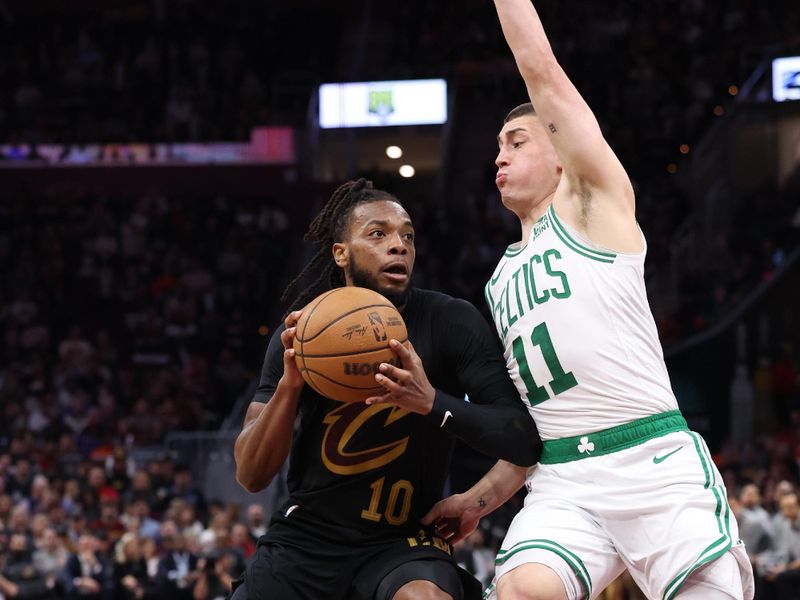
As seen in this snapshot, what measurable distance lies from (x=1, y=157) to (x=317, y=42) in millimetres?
6456

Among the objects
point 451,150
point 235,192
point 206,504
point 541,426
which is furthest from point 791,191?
point 541,426

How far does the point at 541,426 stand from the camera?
434 centimetres

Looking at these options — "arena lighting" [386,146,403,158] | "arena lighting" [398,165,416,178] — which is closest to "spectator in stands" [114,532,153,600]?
"arena lighting" [386,146,403,158]

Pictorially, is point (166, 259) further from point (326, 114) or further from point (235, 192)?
point (326, 114)

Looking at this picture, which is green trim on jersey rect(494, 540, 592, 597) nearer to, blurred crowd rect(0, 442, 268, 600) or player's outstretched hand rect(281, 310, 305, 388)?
player's outstretched hand rect(281, 310, 305, 388)

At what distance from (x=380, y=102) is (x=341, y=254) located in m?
15.6

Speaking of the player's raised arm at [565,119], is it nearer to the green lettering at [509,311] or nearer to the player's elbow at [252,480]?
the green lettering at [509,311]

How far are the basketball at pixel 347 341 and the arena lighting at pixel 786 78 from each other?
1388cm

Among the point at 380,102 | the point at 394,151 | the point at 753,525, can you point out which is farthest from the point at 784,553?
the point at 394,151

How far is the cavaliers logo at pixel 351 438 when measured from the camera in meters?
4.53

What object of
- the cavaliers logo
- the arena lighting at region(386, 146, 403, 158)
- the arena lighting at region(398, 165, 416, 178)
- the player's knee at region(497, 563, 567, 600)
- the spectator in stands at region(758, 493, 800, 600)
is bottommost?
the spectator in stands at region(758, 493, 800, 600)

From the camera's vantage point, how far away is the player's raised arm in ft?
13.8

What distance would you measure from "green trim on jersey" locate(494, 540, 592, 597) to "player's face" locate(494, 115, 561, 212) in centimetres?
138

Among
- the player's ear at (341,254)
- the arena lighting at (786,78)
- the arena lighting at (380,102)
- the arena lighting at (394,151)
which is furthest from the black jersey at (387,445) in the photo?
the arena lighting at (394,151)
